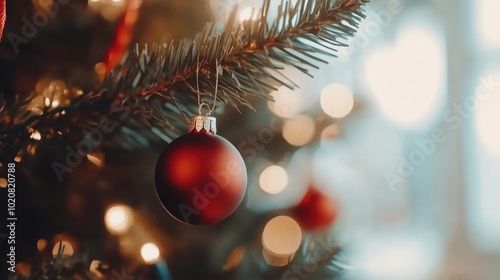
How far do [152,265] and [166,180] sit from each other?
0.28 metres

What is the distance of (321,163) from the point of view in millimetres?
730

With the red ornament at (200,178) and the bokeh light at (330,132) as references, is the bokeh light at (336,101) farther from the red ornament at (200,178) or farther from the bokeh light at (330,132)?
the red ornament at (200,178)

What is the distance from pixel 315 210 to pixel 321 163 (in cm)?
7

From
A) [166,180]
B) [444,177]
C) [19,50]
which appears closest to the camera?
[166,180]

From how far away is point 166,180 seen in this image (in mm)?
435

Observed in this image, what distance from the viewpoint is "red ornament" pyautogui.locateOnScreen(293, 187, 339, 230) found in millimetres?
709

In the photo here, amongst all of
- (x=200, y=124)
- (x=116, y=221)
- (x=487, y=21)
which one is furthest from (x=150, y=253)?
(x=487, y=21)

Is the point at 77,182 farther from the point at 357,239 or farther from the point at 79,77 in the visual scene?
the point at 357,239

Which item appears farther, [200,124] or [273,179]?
[273,179]

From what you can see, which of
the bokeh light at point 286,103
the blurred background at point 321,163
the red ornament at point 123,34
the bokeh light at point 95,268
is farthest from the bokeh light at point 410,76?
the bokeh light at point 95,268

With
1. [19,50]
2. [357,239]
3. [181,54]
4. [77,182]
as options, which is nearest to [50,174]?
[77,182]

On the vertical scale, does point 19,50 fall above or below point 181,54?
below

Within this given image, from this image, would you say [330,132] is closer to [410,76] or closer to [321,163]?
[321,163]

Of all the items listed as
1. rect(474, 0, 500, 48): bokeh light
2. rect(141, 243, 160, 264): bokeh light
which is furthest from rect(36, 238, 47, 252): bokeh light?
rect(474, 0, 500, 48): bokeh light
